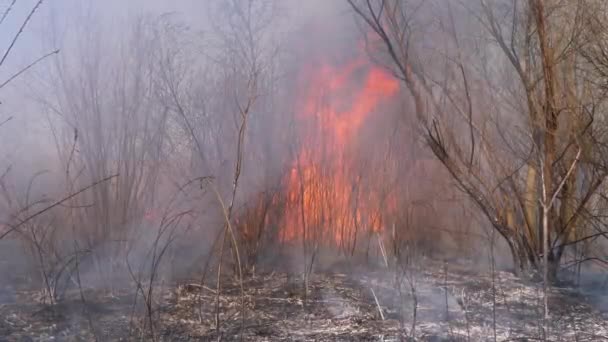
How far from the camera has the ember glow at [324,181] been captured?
4.98 meters

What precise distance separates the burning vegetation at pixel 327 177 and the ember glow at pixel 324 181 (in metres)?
0.02

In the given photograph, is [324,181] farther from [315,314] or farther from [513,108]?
[513,108]

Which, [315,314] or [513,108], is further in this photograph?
[513,108]

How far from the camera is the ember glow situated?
4984mm

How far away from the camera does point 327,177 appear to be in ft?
16.7

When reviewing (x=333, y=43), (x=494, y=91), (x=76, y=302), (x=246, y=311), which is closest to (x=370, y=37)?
(x=333, y=43)

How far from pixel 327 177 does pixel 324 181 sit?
53mm

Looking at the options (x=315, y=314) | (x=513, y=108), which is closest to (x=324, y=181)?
(x=315, y=314)

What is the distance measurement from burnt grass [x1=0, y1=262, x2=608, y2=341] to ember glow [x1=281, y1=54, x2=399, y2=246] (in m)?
0.51

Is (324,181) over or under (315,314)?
over

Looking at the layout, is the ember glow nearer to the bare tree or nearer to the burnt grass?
the burnt grass

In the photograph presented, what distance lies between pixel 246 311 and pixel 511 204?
2.37 m

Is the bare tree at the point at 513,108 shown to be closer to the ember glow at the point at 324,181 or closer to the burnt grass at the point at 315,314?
the burnt grass at the point at 315,314

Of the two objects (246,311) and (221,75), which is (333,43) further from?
(246,311)
